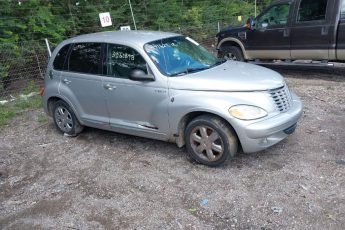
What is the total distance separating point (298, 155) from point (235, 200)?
1.41 m

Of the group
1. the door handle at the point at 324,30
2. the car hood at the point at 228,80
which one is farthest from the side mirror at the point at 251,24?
the car hood at the point at 228,80

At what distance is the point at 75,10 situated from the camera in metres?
12.4

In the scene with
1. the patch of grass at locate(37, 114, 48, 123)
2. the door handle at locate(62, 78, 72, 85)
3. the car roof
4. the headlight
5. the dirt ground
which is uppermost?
the car roof

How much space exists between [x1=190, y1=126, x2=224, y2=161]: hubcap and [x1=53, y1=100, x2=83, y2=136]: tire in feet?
7.92

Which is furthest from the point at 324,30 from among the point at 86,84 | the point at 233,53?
the point at 86,84

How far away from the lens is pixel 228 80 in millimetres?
5191

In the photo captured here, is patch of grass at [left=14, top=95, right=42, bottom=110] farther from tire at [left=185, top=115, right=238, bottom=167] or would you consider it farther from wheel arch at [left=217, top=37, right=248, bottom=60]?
tire at [left=185, top=115, right=238, bottom=167]

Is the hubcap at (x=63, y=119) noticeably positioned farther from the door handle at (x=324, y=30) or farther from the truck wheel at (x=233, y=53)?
the door handle at (x=324, y=30)

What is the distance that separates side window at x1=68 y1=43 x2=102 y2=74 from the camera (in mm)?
6188

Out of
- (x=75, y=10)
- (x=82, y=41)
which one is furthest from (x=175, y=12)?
(x=82, y=41)

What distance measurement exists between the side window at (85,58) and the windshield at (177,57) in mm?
912

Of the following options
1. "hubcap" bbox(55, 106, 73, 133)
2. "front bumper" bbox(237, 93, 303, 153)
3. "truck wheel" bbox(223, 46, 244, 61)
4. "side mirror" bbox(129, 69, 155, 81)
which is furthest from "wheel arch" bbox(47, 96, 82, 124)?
"truck wheel" bbox(223, 46, 244, 61)

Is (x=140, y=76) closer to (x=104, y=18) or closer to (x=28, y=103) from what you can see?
(x=28, y=103)

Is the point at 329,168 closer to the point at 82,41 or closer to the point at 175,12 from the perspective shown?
the point at 82,41
